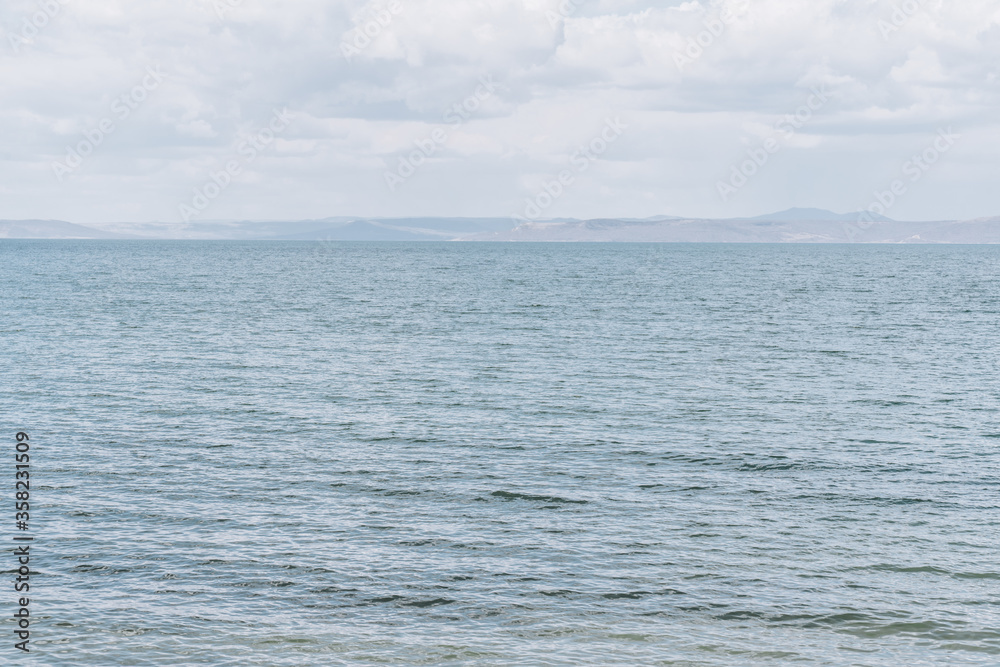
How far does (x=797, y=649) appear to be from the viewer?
20562 millimetres

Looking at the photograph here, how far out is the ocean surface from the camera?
21.1 metres

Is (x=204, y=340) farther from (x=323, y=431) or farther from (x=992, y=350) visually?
(x=992, y=350)

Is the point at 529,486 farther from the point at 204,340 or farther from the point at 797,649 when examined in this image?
the point at 204,340

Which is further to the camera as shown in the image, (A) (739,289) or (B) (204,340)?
(A) (739,289)

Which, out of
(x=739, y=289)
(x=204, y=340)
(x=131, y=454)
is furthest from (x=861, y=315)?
(x=131, y=454)

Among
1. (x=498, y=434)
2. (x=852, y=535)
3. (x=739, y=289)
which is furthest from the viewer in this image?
(x=739, y=289)

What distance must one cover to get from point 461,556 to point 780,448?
651 inches

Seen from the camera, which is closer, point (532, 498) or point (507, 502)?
point (507, 502)

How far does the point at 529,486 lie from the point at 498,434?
25.2ft

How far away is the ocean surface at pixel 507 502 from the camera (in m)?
21.1

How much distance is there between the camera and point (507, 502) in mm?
29844

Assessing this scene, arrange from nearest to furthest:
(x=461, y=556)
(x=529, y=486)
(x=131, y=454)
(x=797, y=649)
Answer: (x=797, y=649)
(x=461, y=556)
(x=529, y=486)
(x=131, y=454)

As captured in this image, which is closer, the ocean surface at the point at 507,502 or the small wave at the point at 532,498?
the ocean surface at the point at 507,502

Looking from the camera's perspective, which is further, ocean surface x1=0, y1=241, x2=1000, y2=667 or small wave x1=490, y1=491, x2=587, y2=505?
small wave x1=490, y1=491, x2=587, y2=505
